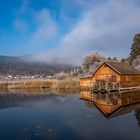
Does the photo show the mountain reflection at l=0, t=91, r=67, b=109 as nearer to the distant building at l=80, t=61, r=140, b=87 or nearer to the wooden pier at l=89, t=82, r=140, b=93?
the wooden pier at l=89, t=82, r=140, b=93

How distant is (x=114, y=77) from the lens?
59000 mm

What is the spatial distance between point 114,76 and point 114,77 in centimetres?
21

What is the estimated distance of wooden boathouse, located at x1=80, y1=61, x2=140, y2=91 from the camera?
57781 millimetres

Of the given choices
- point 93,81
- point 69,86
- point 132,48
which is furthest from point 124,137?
point 132,48

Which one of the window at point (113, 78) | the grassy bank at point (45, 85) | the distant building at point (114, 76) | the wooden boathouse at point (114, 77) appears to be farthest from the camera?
the grassy bank at point (45, 85)

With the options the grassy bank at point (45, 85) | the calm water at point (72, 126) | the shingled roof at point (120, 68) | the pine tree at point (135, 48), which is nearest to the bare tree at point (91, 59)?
the pine tree at point (135, 48)

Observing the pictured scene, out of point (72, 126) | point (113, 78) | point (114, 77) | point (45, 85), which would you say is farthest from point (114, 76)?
point (72, 126)

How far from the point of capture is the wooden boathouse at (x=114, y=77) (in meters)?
57.8

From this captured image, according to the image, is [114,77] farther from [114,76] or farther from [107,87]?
[107,87]

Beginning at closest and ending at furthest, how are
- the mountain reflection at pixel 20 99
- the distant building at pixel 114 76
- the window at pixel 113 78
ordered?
the mountain reflection at pixel 20 99 < the distant building at pixel 114 76 < the window at pixel 113 78

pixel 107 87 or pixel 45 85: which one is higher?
pixel 45 85

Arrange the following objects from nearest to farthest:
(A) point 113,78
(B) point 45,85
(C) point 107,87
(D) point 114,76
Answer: (C) point 107,87 → (D) point 114,76 → (A) point 113,78 → (B) point 45,85

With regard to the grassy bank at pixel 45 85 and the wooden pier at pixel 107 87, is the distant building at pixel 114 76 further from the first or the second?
the grassy bank at pixel 45 85

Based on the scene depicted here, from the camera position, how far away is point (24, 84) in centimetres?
8056
